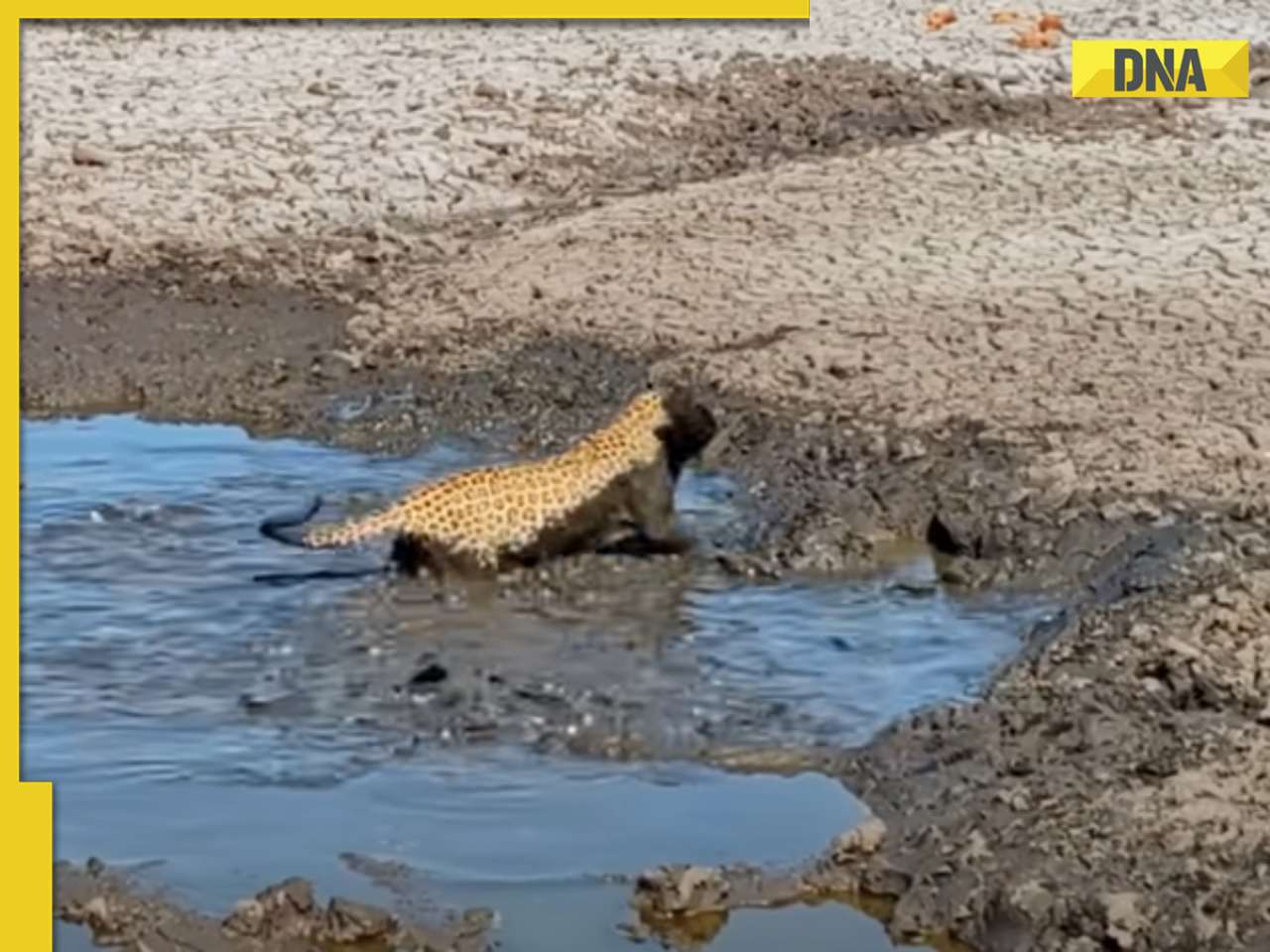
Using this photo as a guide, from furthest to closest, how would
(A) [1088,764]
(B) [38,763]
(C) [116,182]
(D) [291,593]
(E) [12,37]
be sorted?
(C) [116,182] < (D) [291,593] < (B) [38,763] < (A) [1088,764] < (E) [12,37]

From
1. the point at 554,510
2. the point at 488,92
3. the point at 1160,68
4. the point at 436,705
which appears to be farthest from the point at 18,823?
the point at 1160,68

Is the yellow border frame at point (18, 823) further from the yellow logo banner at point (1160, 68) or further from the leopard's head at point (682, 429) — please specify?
the yellow logo banner at point (1160, 68)

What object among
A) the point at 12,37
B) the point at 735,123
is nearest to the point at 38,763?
the point at 12,37

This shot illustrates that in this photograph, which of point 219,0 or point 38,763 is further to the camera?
point 38,763

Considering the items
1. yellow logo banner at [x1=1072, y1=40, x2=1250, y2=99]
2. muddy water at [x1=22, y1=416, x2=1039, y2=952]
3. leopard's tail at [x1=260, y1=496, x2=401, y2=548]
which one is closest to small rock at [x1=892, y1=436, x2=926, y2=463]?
muddy water at [x1=22, y1=416, x2=1039, y2=952]

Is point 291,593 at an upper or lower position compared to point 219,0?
lower

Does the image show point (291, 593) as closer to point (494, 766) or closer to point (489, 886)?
point (494, 766)

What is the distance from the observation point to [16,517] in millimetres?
1208

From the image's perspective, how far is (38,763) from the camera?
6.01 meters

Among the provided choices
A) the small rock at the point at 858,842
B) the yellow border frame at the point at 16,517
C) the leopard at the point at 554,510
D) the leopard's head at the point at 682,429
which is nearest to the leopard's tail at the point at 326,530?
the leopard at the point at 554,510

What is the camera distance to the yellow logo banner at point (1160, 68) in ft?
45.7

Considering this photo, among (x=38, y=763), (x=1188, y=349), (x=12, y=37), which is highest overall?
(x=12, y=37)

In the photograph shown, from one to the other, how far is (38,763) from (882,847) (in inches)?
84.6

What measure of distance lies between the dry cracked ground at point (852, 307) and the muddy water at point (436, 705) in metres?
0.26
